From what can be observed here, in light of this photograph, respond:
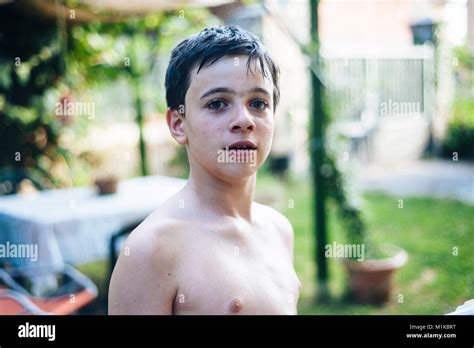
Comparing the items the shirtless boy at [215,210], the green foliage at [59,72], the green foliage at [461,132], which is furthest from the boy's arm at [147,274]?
the green foliage at [59,72]

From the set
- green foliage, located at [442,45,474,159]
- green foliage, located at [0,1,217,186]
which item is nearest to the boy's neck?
green foliage, located at [442,45,474,159]

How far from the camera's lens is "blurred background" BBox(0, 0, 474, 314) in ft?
8.59

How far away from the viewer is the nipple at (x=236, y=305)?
1124 millimetres

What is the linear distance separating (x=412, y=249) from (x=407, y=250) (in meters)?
0.03

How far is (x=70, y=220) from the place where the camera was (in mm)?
2699

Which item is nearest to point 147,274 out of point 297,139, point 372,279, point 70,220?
point 70,220

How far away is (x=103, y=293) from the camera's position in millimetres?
2756

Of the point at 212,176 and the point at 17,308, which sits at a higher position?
the point at 212,176

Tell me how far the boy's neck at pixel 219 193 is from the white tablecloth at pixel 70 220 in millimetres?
1564

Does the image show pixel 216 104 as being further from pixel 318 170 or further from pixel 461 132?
pixel 461 132

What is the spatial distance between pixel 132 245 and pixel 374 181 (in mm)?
2940
